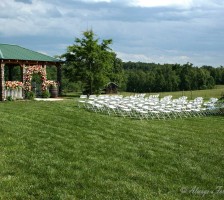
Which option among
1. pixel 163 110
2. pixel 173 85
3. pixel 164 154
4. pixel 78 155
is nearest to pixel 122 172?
pixel 78 155

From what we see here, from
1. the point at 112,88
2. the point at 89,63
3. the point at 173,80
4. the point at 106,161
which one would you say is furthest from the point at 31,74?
the point at 173,80

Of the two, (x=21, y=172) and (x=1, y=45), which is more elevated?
(x=1, y=45)

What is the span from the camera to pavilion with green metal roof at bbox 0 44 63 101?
23.3 m

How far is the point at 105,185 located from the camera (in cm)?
689

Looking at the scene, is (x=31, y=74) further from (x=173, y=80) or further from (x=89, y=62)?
(x=173, y=80)

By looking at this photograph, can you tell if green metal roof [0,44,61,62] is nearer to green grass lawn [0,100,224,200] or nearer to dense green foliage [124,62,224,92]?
green grass lawn [0,100,224,200]

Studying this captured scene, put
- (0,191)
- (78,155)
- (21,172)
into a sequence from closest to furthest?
(0,191) → (21,172) → (78,155)

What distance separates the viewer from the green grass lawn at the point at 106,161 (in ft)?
21.9

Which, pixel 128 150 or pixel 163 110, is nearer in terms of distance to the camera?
pixel 128 150

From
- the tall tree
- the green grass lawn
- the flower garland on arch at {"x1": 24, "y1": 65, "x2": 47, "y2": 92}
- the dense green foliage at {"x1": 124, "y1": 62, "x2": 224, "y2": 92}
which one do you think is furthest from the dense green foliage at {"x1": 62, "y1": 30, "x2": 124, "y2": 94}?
the dense green foliage at {"x1": 124, "y1": 62, "x2": 224, "y2": 92}

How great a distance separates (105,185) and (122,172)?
91cm

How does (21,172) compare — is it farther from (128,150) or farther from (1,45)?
(1,45)

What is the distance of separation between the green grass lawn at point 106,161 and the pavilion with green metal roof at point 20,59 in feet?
33.5

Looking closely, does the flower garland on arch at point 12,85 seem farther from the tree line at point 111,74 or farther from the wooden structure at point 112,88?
the wooden structure at point 112,88
